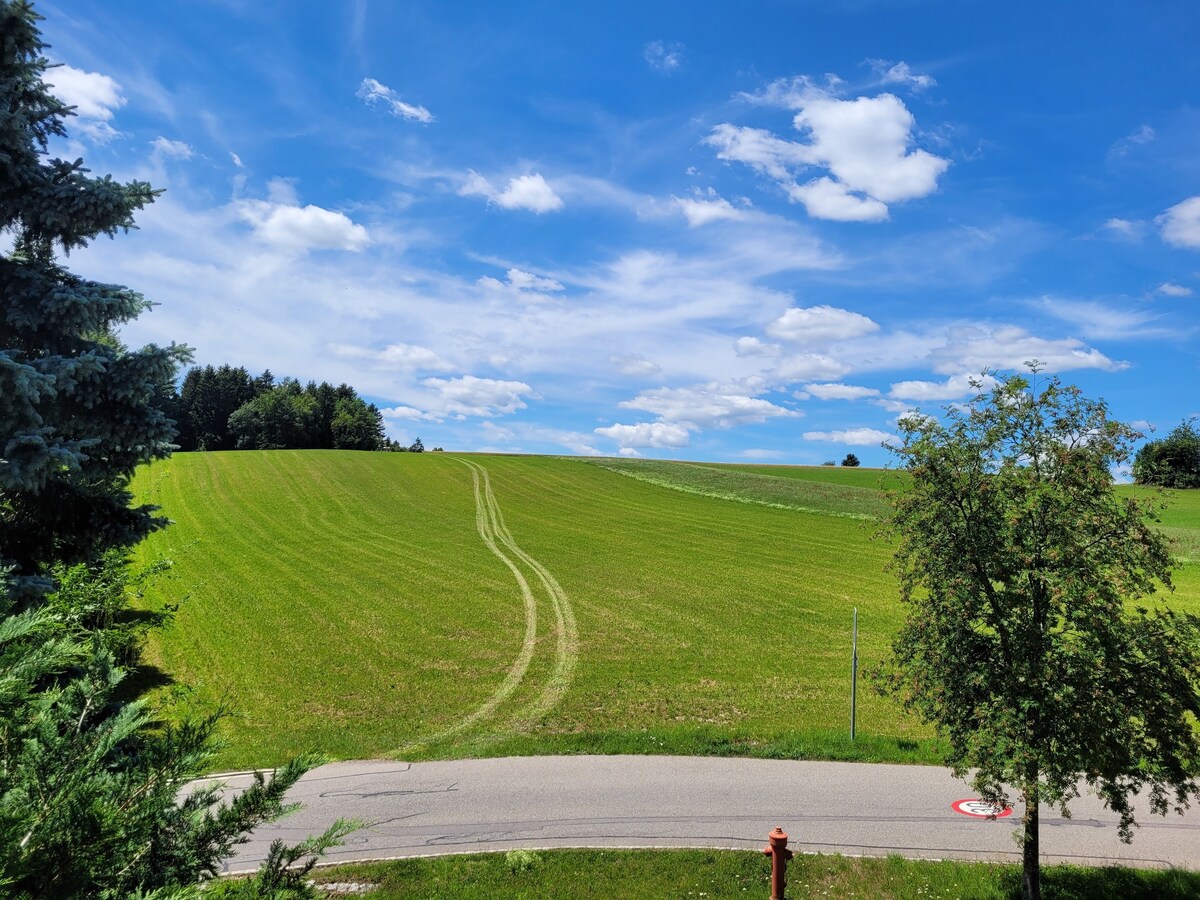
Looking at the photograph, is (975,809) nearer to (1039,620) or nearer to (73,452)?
(1039,620)

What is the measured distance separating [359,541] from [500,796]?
29.1 meters

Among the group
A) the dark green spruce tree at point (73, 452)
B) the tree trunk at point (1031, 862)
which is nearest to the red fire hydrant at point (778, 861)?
the tree trunk at point (1031, 862)

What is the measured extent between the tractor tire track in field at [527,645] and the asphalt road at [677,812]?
249 cm

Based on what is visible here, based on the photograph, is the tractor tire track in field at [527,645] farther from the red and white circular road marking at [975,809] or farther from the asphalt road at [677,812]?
the red and white circular road marking at [975,809]

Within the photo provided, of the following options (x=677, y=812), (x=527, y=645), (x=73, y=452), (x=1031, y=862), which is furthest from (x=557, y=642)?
(x=73, y=452)

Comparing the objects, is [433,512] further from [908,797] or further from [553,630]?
[908,797]

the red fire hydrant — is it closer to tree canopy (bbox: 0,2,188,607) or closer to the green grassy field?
the green grassy field

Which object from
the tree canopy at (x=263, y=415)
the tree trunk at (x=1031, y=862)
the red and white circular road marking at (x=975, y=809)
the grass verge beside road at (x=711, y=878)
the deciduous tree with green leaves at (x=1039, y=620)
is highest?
the tree canopy at (x=263, y=415)

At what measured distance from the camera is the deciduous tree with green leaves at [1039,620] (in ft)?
25.5

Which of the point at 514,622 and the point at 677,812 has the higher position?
the point at 514,622

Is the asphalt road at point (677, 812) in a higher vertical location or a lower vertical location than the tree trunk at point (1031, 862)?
lower

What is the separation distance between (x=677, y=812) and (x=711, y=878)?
1795mm

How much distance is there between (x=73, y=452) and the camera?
8.95m

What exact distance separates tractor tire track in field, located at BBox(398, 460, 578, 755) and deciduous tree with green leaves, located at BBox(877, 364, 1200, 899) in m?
9.94
